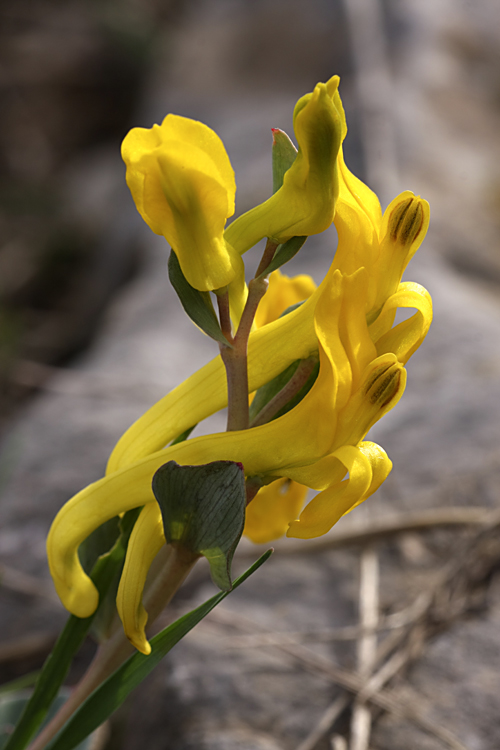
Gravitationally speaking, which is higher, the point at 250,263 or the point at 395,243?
the point at 395,243

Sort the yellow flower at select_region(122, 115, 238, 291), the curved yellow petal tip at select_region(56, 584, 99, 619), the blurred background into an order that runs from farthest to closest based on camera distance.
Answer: the blurred background, the curved yellow petal tip at select_region(56, 584, 99, 619), the yellow flower at select_region(122, 115, 238, 291)

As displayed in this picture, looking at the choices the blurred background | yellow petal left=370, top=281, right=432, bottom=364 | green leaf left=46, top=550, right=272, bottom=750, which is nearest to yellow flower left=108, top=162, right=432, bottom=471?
yellow petal left=370, top=281, right=432, bottom=364

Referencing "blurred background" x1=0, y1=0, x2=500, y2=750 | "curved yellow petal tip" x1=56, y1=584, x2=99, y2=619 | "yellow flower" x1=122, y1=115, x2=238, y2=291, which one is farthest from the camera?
"blurred background" x1=0, y1=0, x2=500, y2=750

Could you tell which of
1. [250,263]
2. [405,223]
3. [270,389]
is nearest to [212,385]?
[270,389]

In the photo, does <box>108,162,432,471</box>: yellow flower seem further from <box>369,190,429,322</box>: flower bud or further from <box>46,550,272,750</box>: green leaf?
<box>46,550,272,750</box>: green leaf

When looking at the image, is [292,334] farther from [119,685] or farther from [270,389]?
[119,685]

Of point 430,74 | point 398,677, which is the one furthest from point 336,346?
point 430,74

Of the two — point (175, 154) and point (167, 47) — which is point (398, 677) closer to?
point (175, 154)
